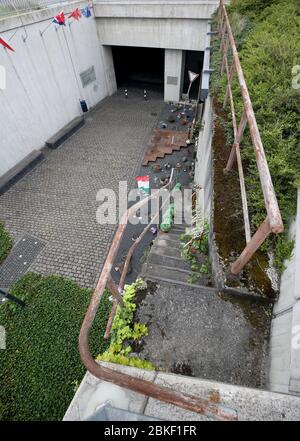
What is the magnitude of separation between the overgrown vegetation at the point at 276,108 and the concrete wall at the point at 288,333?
0.76ft

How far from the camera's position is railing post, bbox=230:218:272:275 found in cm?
194

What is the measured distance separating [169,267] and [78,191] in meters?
6.63

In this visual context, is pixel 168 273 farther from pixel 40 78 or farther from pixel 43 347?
pixel 40 78

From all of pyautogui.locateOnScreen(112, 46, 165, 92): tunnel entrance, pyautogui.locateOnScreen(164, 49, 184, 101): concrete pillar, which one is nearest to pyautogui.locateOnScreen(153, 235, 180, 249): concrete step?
pyautogui.locateOnScreen(164, 49, 184, 101): concrete pillar

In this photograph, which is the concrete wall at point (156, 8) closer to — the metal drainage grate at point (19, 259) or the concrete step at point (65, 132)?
the concrete step at point (65, 132)

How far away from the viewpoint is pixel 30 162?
10398 millimetres

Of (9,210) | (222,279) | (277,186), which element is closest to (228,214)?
(277,186)

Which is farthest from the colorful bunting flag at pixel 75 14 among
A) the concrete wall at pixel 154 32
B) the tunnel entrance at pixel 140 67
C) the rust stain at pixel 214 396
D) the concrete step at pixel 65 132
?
the rust stain at pixel 214 396

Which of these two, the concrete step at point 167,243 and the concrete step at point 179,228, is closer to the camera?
the concrete step at point 167,243

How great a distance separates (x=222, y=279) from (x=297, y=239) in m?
0.95

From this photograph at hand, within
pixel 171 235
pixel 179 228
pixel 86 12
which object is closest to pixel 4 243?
pixel 171 235

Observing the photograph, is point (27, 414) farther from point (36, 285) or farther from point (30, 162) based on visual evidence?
point (30, 162)

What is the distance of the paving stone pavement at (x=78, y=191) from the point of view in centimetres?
744

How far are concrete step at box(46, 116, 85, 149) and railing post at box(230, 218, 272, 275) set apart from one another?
37.0ft
